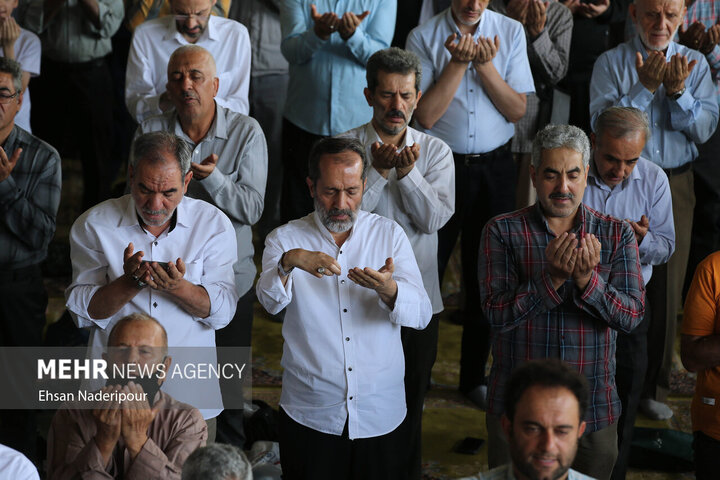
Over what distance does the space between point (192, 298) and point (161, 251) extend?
0.76ft

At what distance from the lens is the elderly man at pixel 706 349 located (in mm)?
3441

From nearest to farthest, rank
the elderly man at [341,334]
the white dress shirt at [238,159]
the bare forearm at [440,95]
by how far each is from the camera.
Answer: the elderly man at [341,334] < the white dress shirt at [238,159] < the bare forearm at [440,95]

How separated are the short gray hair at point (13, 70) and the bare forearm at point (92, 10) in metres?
1.60

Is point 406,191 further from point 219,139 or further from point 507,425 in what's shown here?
point 507,425

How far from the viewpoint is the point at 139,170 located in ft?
11.6

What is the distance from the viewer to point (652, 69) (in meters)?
4.46

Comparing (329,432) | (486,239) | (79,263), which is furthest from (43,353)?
(486,239)

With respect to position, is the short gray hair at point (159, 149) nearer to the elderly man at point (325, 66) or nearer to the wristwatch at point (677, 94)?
the elderly man at point (325, 66)

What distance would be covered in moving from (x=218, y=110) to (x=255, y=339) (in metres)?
1.89

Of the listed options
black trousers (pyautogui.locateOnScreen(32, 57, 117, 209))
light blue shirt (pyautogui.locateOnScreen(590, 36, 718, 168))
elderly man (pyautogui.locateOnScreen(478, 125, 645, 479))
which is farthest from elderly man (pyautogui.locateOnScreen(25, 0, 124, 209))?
elderly man (pyautogui.locateOnScreen(478, 125, 645, 479))

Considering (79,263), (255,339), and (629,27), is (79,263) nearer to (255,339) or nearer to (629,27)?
(255,339)

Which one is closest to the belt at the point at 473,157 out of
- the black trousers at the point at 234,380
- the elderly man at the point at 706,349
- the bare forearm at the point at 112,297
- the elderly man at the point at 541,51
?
the elderly man at the point at 541,51

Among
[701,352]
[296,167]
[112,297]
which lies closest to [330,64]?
[296,167]

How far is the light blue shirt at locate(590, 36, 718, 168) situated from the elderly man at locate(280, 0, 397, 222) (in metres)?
1.04
